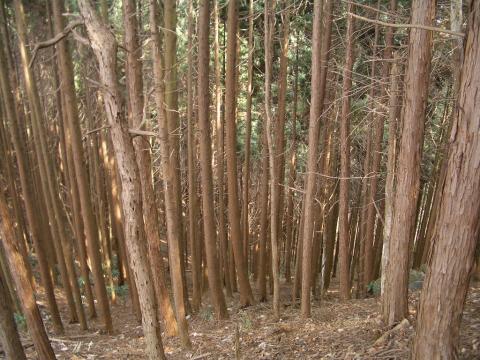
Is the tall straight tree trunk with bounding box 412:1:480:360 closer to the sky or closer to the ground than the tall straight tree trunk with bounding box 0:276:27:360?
closer to the sky

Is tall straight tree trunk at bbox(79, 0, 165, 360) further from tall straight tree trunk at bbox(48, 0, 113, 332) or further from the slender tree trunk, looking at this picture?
the slender tree trunk

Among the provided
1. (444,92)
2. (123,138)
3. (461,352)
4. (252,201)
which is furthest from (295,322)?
(252,201)

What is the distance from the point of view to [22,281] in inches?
272

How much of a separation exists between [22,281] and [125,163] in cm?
327

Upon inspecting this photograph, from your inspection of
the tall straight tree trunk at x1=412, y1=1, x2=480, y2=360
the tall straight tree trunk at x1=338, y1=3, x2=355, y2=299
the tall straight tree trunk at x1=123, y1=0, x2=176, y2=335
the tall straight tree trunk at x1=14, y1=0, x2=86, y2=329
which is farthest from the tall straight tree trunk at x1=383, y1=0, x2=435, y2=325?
the tall straight tree trunk at x1=14, y1=0, x2=86, y2=329

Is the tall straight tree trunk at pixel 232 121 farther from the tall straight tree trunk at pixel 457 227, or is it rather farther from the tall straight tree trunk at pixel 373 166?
the tall straight tree trunk at pixel 457 227

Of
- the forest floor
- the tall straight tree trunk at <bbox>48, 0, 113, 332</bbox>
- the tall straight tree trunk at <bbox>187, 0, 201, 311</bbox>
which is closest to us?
the forest floor

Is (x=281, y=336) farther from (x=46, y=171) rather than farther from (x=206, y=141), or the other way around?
(x=46, y=171)

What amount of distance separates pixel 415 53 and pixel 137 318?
10011mm

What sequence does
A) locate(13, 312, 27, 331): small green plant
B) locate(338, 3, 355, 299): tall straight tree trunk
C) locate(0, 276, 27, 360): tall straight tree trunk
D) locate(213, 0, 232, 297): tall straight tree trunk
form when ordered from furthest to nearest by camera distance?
1. locate(13, 312, 27, 331): small green plant
2. locate(213, 0, 232, 297): tall straight tree trunk
3. locate(338, 3, 355, 299): tall straight tree trunk
4. locate(0, 276, 27, 360): tall straight tree trunk

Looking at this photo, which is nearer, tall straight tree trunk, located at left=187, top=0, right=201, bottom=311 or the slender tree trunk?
the slender tree trunk

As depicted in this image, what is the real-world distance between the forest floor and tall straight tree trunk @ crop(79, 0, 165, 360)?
4.96 feet

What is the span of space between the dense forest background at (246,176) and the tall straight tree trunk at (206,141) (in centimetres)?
4

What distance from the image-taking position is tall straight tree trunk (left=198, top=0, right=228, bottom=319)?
26.8ft
